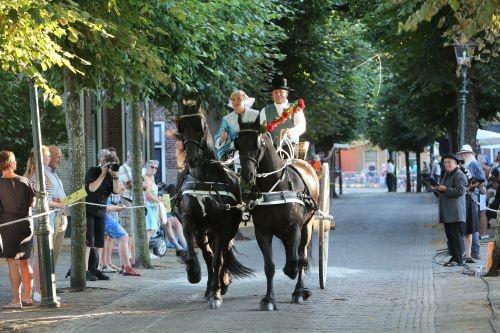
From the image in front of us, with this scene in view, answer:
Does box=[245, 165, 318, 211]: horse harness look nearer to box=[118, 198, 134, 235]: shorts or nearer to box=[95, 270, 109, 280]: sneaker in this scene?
box=[95, 270, 109, 280]: sneaker

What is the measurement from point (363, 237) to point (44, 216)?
13772 mm

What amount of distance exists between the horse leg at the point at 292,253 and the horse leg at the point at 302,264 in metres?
0.35

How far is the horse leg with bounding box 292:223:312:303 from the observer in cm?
1280

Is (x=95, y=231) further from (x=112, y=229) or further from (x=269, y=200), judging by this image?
(x=269, y=200)

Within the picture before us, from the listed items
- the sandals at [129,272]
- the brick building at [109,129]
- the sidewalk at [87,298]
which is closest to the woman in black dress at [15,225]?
the sidewalk at [87,298]

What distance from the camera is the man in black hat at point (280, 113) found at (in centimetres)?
1325

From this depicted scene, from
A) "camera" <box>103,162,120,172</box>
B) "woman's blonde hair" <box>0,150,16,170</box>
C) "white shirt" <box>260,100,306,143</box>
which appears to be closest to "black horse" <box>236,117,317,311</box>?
"white shirt" <box>260,100,306,143</box>

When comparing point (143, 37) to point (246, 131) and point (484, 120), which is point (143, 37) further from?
point (484, 120)

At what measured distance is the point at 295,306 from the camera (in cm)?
1254

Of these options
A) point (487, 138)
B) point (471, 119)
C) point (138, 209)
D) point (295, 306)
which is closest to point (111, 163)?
point (138, 209)

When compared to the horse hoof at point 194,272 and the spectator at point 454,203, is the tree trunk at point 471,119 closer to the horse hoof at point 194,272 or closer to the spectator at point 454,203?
the spectator at point 454,203

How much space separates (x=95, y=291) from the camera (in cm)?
1489

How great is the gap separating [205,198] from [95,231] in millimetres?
4355

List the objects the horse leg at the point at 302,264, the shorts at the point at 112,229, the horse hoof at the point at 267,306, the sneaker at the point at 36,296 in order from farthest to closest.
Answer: the shorts at the point at 112,229 < the sneaker at the point at 36,296 < the horse leg at the point at 302,264 < the horse hoof at the point at 267,306
